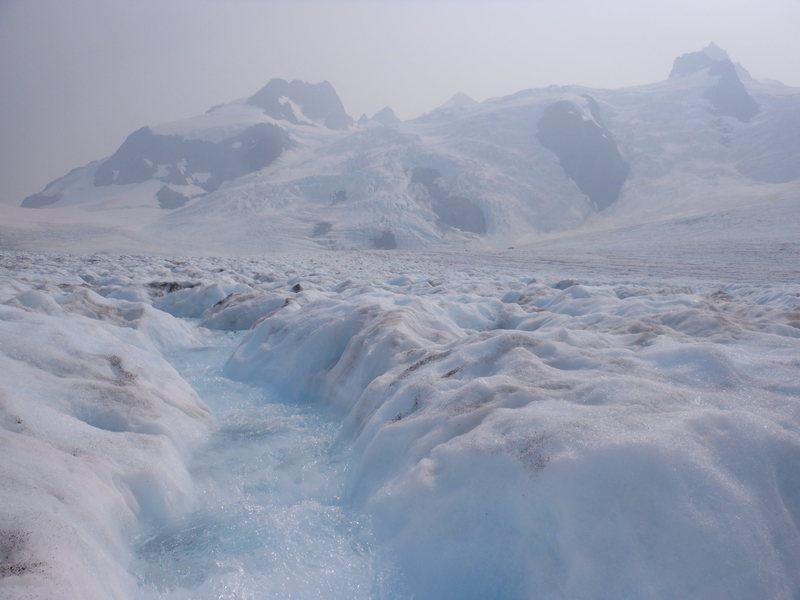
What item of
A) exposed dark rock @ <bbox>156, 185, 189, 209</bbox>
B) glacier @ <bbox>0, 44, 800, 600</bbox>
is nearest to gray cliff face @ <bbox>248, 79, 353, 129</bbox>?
exposed dark rock @ <bbox>156, 185, 189, 209</bbox>

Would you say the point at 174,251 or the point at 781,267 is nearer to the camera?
the point at 781,267

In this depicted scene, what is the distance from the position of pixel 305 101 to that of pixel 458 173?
5868cm

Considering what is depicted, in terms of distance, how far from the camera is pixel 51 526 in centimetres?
270

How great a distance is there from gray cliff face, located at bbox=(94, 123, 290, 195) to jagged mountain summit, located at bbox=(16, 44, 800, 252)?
0.22 meters

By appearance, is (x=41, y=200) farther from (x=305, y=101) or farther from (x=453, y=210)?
(x=453, y=210)

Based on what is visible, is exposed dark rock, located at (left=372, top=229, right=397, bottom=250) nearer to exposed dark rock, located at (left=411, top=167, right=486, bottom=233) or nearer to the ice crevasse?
exposed dark rock, located at (left=411, top=167, right=486, bottom=233)

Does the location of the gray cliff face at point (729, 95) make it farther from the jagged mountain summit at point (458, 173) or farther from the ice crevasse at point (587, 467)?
the ice crevasse at point (587, 467)

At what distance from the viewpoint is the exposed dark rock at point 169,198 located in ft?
229

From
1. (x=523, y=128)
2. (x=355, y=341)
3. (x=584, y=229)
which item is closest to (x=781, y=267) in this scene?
(x=355, y=341)

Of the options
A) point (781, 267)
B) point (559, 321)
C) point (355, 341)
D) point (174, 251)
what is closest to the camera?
point (355, 341)

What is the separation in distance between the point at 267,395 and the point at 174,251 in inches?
1405

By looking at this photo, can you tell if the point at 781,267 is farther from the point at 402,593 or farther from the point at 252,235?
the point at 252,235

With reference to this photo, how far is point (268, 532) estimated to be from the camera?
11.9 feet

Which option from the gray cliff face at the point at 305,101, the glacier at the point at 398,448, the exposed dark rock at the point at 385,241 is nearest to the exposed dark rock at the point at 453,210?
the exposed dark rock at the point at 385,241
